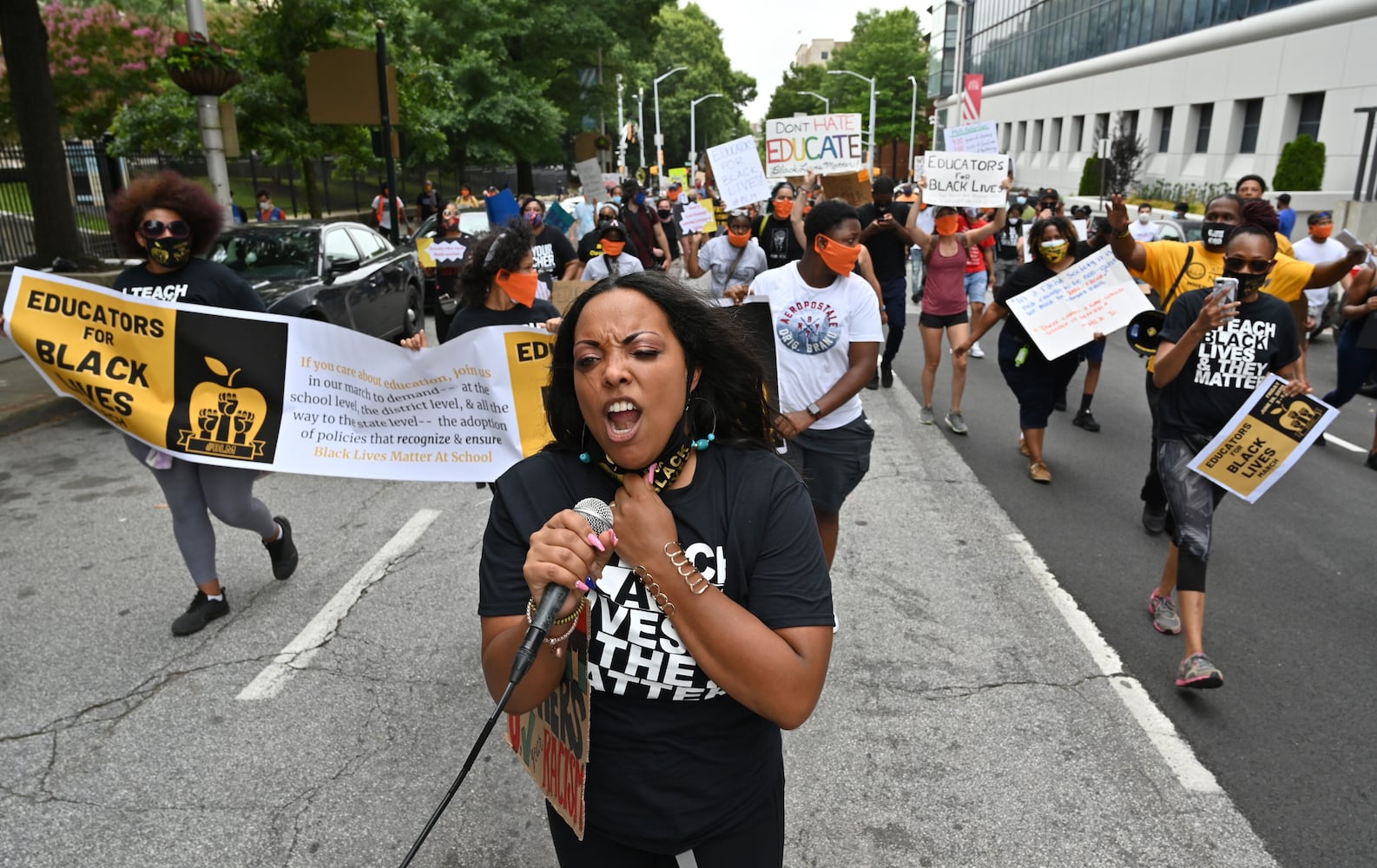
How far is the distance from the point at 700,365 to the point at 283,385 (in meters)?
3.25

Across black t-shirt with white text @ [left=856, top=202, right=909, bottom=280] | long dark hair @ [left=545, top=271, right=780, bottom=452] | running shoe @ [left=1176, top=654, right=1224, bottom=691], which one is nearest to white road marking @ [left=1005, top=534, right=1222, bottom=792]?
running shoe @ [left=1176, top=654, right=1224, bottom=691]

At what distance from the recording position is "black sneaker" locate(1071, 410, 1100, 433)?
27.8ft

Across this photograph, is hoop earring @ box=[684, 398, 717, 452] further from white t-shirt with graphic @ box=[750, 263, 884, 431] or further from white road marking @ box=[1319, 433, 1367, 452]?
white road marking @ box=[1319, 433, 1367, 452]

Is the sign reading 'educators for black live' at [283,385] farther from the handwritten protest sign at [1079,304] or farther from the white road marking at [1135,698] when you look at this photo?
the handwritten protest sign at [1079,304]

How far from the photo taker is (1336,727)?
12.3 feet

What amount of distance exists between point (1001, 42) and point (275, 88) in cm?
5452

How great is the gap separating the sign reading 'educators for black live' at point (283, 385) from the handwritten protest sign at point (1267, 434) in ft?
10.0

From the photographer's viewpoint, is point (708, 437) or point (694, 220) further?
point (694, 220)

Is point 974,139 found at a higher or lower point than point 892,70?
lower

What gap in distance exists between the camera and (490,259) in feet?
14.6

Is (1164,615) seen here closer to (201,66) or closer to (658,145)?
(201,66)

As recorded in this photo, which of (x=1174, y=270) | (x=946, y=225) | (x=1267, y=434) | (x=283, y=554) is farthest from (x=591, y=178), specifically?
(x=1267, y=434)

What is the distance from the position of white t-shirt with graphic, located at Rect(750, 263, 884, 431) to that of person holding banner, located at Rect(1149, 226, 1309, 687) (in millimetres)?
1371

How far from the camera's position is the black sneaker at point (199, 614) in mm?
4504
